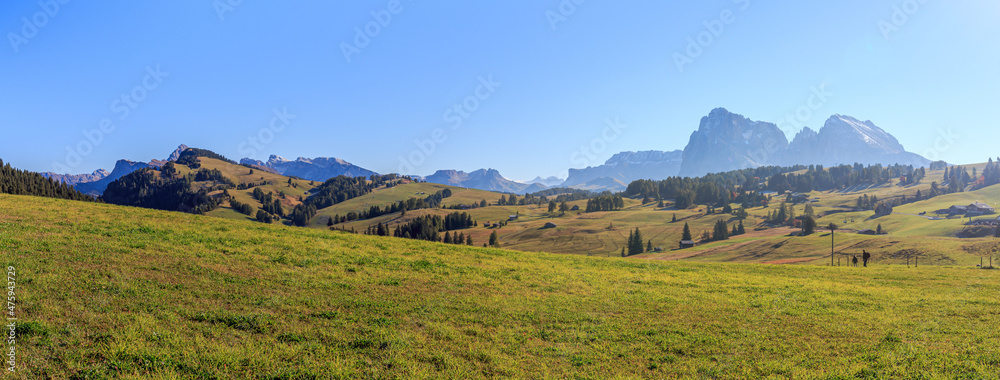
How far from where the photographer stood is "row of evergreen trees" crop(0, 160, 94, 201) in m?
90.1

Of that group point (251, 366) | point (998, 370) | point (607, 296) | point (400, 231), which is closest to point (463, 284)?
point (607, 296)

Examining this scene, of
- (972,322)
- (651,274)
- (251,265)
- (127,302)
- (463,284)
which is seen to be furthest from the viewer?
(651,274)

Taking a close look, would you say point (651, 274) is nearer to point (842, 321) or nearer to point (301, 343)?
point (842, 321)

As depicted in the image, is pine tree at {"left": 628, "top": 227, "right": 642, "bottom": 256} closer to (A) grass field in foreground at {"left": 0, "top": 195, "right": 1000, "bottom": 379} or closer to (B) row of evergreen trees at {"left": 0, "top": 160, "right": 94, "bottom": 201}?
(A) grass field in foreground at {"left": 0, "top": 195, "right": 1000, "bottom": 379}

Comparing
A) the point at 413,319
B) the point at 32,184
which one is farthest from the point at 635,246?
the point at 32,184

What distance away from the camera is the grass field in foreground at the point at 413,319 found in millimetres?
10570

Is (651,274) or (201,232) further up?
(201,232)

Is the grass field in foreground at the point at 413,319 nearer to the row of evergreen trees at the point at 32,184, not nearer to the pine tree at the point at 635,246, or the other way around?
the row of evergreen trees at the point at 32,184

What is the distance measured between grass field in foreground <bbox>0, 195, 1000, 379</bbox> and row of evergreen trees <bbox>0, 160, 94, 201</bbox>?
96.7 metres

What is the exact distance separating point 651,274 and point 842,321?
12.3 meters

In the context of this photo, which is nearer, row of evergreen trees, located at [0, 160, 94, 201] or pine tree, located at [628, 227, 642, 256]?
row of evergreen trees, located at [0, 160, 94, 201]

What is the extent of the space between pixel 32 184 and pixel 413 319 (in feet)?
435

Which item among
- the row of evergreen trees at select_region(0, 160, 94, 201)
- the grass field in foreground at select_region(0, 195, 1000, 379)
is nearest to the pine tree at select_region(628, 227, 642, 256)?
the grass field in foreground at select_region(0, 195, 1000, 379)

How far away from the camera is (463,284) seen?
2066 centimetres
